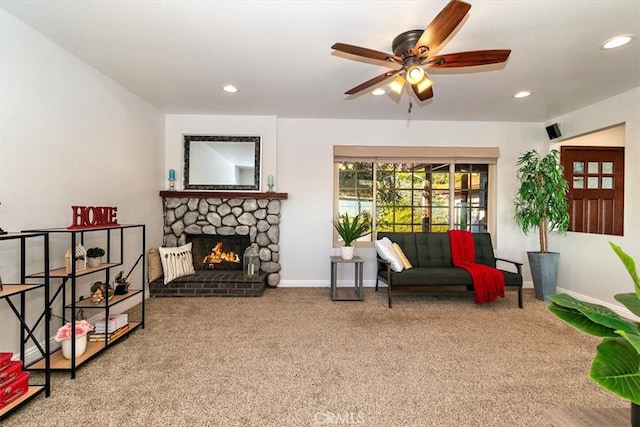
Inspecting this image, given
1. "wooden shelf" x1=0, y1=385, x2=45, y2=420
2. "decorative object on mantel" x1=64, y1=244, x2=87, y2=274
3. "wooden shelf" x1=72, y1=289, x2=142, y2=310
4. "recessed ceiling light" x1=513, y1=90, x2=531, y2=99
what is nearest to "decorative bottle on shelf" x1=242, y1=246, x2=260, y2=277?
"wooden shelf" x1=72, y1=289, x2=142, y2=310

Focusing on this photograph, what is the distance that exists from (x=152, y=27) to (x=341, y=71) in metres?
1.62

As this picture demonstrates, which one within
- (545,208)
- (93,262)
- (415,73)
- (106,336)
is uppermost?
(415,73)

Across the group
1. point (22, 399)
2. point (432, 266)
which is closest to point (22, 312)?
point (22, 399)

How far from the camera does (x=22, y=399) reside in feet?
5.72

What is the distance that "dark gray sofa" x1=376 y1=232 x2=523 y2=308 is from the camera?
11.6 feet

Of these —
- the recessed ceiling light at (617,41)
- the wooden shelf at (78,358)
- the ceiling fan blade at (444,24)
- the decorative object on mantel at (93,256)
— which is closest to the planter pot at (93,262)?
the decorative object on mantel at (93,256)

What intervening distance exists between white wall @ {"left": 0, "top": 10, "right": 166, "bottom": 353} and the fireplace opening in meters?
0.91

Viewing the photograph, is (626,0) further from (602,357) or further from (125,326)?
(125,326)

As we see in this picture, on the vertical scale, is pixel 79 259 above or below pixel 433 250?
above

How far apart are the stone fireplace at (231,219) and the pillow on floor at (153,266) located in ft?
1.22

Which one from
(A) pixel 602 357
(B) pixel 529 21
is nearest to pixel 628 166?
(B) pixel 529 21

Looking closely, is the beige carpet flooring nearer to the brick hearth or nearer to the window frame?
the brick hearth

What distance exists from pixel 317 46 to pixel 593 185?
14.2 feet

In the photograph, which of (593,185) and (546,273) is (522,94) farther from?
(546,273)
